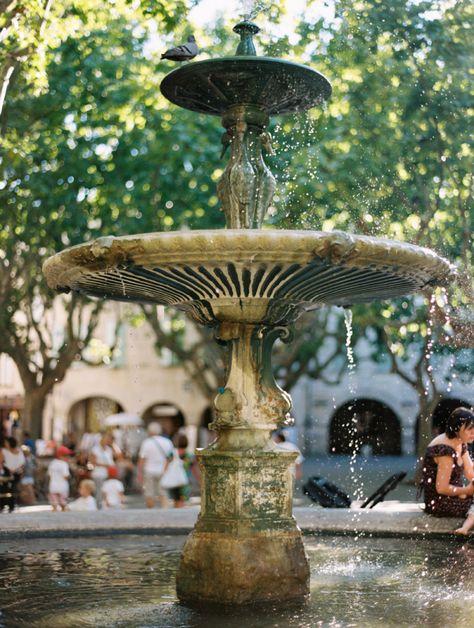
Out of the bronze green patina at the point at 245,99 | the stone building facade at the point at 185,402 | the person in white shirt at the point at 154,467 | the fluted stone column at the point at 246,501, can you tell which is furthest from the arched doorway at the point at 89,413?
the fluted stone column at the point at 246,501

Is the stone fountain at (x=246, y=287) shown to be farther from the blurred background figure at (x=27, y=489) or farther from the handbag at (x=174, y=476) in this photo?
the blurred background figure at (x=27, y=489)

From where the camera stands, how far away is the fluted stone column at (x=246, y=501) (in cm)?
629

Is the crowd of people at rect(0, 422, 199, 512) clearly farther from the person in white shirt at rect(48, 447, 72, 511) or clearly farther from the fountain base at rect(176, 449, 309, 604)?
the fountain base at rect(176, 449, 309, 604)

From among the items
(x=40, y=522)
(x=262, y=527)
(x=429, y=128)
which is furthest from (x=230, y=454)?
(x=429, y=128)

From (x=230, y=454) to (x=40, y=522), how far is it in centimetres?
338

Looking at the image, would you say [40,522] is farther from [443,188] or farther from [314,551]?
[443,188]

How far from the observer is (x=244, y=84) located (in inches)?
283

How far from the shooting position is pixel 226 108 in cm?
751

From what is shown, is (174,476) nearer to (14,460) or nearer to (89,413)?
(14,460)

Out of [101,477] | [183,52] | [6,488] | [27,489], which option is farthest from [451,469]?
[27,489]

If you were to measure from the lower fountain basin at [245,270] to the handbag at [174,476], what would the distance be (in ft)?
24.5

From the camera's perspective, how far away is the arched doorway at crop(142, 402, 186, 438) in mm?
44625

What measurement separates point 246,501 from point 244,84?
2776 mm

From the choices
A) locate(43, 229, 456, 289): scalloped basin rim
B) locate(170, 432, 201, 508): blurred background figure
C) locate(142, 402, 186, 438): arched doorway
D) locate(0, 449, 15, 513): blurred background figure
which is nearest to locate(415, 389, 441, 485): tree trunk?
locate(170, 432, 201, 508): blurred background figure
